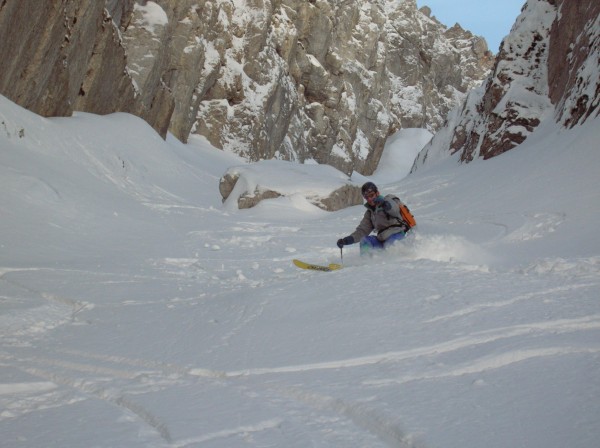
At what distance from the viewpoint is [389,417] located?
8.86 feet

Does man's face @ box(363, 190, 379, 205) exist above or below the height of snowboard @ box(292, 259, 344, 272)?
above

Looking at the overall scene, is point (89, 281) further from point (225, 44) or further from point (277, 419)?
point (225, 44)

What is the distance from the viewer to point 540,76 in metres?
21.7

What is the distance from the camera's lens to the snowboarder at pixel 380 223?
772 cm

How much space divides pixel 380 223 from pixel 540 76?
16641 mm

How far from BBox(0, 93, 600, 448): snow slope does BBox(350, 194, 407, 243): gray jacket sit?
0.28 meters

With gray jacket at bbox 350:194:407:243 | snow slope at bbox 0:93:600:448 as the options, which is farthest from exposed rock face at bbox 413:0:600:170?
gray jacket at bbox 350:194:407:243

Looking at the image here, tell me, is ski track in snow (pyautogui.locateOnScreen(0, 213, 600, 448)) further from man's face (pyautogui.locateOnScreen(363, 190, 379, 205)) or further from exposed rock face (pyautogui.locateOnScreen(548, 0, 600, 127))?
exposed rock face (pyautogui.locateOnScreen(548, 0, 600, 127))

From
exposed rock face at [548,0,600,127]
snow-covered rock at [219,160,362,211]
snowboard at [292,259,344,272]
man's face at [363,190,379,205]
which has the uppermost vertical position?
exposed rock face at [548,0,600,127]

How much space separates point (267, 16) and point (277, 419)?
44849 mm

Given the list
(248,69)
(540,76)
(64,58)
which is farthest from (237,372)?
(248,69)

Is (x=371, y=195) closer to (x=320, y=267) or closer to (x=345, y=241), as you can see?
(x=345, y=241)

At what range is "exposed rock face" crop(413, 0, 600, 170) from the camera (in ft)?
51.1

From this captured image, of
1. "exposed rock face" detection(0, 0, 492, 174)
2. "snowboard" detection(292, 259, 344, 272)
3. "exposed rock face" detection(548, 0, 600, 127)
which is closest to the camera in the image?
"snowboard" detection(292, 259, 344, 272)
